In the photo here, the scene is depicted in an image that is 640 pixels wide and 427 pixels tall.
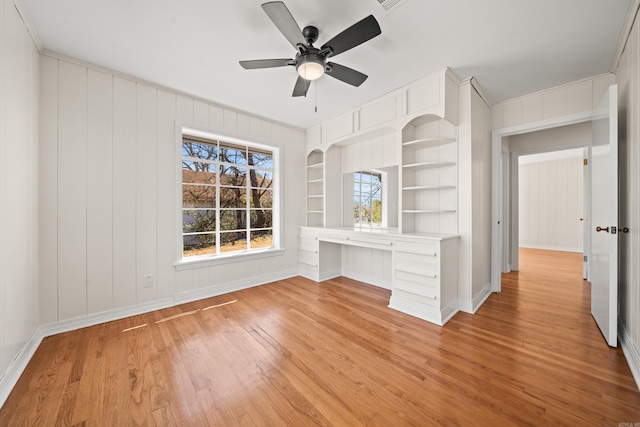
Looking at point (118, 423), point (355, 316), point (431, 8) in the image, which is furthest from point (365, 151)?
point (118, 423)

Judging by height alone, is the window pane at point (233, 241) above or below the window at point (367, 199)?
below

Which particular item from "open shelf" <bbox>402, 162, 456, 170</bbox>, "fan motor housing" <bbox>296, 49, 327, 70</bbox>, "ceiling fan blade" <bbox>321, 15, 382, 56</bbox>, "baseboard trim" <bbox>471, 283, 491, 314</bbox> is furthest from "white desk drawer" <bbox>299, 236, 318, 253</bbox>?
"ceiling fan blade" <bbox>321, 15, 382, 56</bbox>

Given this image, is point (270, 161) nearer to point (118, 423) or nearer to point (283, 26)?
point (283, 26)

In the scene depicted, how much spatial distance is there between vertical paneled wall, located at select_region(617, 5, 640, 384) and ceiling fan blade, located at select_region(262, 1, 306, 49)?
2.45 metres

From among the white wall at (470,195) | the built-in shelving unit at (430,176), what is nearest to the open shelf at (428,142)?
the built-in shelving unit at (430,176)

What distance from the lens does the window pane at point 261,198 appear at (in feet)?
13.2

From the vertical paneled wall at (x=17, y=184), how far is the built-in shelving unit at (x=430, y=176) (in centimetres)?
342

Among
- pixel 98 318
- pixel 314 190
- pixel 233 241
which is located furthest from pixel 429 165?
pixel 98 318

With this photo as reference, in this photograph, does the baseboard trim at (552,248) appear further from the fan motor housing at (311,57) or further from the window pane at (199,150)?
the window pane at (199,150)

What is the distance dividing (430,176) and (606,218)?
1.60m

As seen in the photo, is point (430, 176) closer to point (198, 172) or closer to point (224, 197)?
point (224, 197)

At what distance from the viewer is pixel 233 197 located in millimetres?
3781

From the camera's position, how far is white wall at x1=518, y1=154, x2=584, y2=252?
6547 millimetres

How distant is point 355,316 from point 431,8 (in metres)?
2.84
